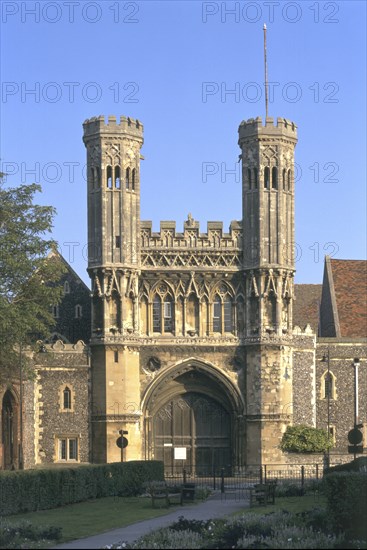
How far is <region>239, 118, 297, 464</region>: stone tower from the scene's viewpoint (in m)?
66.6

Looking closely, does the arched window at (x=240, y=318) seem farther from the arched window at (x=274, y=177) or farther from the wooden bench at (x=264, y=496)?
the wooden bench at (x=264, y=496)

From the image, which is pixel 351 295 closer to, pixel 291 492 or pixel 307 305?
pixel 307 305

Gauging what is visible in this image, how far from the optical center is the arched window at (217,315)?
67825mm

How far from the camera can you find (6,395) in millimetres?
65562

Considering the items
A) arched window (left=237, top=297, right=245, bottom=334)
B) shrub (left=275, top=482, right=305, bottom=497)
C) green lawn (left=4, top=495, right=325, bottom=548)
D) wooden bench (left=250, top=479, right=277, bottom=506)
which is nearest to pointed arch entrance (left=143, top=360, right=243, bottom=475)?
arched window (left=237, top=297, right=245, bottom=334)

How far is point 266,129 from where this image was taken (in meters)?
68.3

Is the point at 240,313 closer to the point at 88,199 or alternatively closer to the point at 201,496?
the point at 88,199

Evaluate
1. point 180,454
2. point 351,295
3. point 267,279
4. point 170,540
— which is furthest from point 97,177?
point 170,540

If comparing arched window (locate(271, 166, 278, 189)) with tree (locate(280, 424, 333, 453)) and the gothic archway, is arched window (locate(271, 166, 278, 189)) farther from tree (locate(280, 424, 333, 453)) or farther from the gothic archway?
the gothic archway

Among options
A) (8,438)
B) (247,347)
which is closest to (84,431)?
(8,438)

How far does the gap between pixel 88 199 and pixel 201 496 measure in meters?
23.7

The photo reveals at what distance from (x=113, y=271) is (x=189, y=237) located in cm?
461

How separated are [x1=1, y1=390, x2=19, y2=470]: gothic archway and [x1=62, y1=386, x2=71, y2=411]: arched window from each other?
2.60 meters

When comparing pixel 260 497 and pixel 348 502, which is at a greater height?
pixel 348 502
